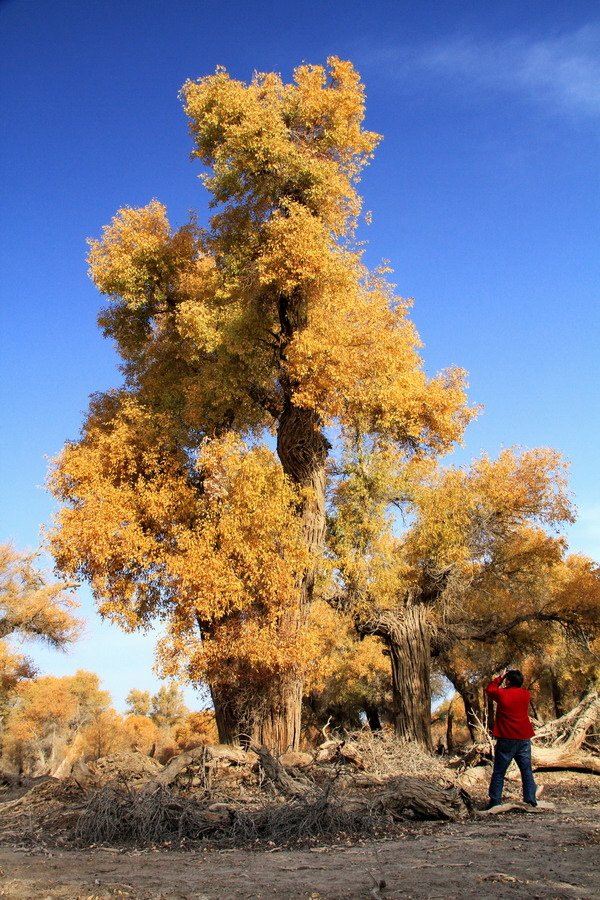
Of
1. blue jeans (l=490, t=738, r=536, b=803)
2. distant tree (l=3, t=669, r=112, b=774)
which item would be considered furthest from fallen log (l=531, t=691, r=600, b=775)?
distant tree (l=3, t=669, r=112, b=774)

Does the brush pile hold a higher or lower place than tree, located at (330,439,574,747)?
lower

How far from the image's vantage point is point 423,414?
14.7 m

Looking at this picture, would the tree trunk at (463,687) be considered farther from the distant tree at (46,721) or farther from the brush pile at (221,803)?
A: the distant tree at (46,721)

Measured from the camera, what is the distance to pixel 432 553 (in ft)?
57.7

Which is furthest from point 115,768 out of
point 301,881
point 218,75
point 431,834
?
point 218,75

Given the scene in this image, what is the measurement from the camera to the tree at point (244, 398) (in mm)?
12633

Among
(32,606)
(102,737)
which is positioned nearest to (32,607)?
(32,606)

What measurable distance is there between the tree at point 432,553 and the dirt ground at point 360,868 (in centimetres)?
968

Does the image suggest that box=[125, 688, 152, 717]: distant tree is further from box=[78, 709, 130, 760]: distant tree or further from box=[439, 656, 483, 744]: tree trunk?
box=[439, 656, 483, 744]: tree trunk

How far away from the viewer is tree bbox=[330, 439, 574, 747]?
55.0 feet

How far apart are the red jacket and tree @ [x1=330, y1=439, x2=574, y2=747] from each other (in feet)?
25.3

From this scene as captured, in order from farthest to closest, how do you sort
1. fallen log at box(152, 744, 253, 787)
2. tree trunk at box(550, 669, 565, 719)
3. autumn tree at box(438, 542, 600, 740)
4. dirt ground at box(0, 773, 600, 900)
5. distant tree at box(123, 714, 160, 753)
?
distant tree at box(123, 714, 160, 753) → tree trunk at box(550, 669, 565, 719) → autumn tree at box(438, 542, 600, 740) → fallen log at box(152, 744, 253, 787) → dirt ground at box(0, 773, 600, 900)

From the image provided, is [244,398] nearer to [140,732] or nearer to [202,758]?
[202,758]

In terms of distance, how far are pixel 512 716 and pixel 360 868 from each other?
12.2 ft
